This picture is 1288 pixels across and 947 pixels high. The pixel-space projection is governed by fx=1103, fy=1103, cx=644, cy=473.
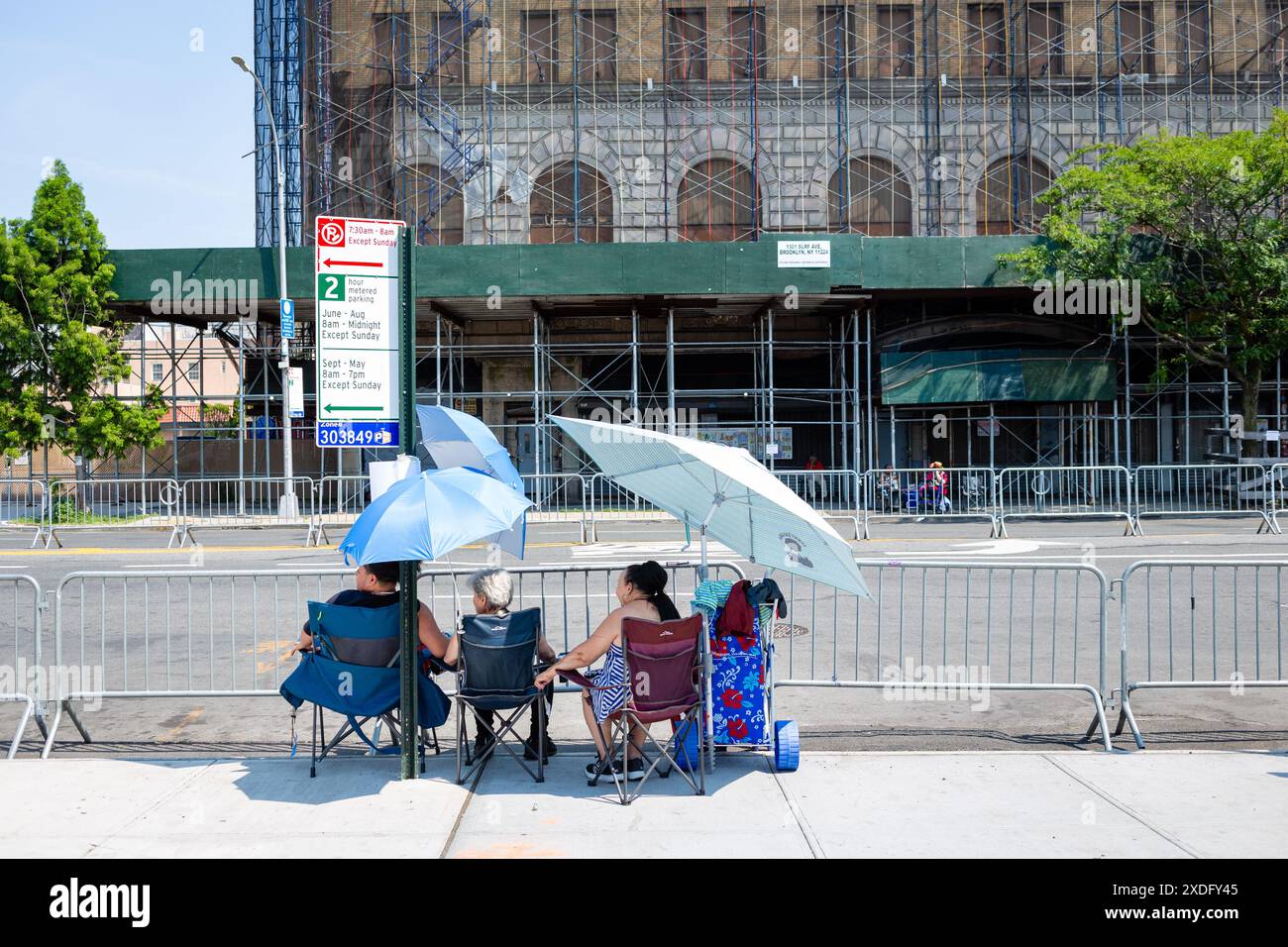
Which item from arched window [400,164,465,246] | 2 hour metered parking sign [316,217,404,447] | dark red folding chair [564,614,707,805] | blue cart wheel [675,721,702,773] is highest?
arched window [400,164,465,246]

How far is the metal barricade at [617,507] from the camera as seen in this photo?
71.9 ft

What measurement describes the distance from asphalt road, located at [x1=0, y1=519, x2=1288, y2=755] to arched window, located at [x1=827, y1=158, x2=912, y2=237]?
17533 millimetres

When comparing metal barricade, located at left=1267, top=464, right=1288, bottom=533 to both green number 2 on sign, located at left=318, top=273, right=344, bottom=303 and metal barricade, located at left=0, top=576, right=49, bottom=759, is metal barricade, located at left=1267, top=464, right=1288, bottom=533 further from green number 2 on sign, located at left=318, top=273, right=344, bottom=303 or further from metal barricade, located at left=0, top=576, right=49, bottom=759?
metal barricade, located at left=0, top=576, right=49, bottom=759

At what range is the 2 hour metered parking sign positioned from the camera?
619 cm

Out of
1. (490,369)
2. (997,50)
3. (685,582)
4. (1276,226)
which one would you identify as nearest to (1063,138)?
(997,50)

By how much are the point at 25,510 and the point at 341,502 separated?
8920 mm

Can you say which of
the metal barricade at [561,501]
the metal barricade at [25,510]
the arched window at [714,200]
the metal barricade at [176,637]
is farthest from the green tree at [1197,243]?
the metal barricade at [25,510]

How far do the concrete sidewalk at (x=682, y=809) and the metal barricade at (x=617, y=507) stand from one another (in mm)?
14860

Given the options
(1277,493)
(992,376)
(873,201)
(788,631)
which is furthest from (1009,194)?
(788,631)

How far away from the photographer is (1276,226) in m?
24.0

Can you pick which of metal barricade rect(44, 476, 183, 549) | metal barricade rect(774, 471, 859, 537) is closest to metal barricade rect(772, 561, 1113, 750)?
metal barricade rect(774, 471, 859, 537)

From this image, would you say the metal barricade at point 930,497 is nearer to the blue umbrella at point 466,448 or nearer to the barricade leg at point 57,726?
the blue umbrella at point 466,448

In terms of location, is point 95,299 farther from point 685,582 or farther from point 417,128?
point 685,582

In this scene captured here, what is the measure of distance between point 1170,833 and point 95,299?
80.2 feet
